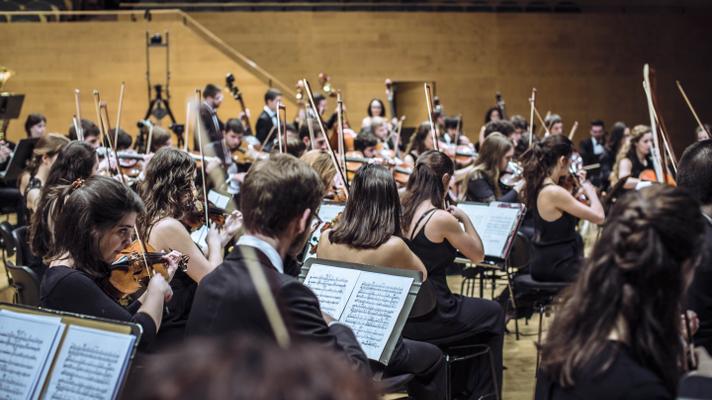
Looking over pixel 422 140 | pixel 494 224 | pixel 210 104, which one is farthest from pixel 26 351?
pixel 210 104

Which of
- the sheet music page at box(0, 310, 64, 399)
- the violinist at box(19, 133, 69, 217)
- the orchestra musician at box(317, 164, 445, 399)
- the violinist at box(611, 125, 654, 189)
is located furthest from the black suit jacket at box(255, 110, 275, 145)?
the sheet music page at box(0, 310, 64, 399)

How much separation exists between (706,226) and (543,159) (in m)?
2.29

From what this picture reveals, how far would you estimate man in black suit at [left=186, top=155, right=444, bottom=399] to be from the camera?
6.27ft

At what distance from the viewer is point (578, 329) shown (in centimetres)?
170

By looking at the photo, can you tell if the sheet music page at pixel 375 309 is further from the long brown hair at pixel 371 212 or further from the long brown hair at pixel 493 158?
the long brown hair at pixel 493 158

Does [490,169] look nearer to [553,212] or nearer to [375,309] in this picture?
[553,212]

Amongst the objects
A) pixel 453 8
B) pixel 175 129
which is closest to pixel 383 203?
pixel 175 129

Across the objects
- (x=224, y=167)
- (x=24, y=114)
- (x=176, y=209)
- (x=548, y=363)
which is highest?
(x=548, y=363)

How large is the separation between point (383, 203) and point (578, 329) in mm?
1660

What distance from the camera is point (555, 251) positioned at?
4824mm

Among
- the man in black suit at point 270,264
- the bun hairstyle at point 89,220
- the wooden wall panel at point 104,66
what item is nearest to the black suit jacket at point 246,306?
the man in black suit at point 270,264

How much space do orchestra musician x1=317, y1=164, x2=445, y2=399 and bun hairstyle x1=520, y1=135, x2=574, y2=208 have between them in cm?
177

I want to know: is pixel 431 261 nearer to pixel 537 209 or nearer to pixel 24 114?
pixel 537 209

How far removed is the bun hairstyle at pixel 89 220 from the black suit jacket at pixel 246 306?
753mm
